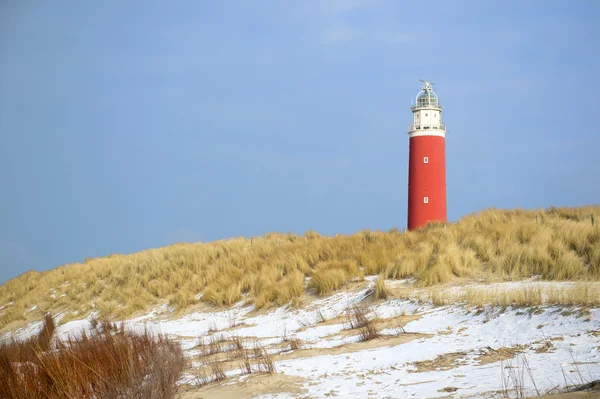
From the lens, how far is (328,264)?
13961 millimetres

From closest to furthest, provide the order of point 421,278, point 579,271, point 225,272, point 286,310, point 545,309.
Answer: point 545,309 → point 579,271 → point 421,278 → point 286,310 → point 225,272

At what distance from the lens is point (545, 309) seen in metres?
7.14

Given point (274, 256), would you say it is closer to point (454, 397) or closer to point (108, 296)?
point (108, 296)

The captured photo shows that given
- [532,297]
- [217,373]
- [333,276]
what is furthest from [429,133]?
[217,373]

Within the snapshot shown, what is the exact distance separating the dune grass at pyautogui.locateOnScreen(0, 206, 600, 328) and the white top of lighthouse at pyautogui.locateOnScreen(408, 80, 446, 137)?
39.3 feet

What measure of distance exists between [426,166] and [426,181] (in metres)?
0.85

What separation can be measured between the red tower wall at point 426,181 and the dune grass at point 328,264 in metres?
9.84

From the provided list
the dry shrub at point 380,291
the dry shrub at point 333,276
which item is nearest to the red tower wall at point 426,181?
the dry shrub at point 333,276

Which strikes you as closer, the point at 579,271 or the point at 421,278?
the point at 579,271

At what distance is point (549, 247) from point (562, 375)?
7.75 m

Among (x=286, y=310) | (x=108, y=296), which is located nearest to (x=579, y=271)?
(x=286, y=310)

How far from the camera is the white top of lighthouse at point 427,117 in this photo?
1187 inches

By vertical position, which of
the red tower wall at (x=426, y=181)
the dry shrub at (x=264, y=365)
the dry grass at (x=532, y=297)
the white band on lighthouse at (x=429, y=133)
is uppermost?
the white band on lighthouse at (x=429, y=133)

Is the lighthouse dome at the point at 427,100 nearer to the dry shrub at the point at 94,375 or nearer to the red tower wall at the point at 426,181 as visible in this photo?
the red tower wall at the point at 426,181
